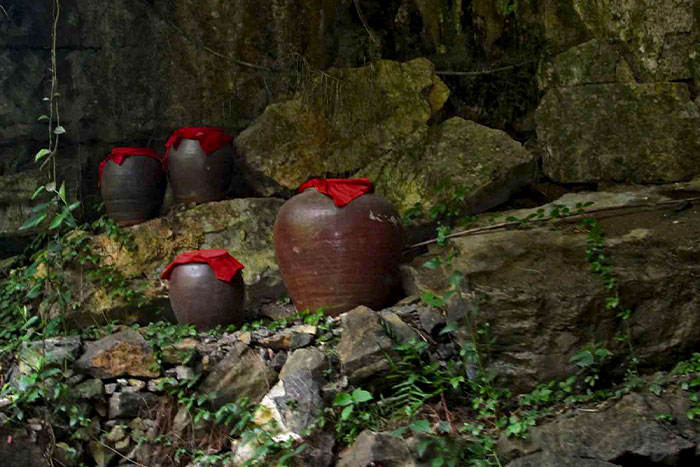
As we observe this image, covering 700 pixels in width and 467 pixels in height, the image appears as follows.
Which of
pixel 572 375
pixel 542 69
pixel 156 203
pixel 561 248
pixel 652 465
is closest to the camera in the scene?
pixel 652 465

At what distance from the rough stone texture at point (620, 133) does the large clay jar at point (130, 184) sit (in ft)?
8.44

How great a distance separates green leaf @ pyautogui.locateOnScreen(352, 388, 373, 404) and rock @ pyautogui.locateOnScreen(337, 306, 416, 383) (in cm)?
13

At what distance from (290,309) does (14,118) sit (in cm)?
236

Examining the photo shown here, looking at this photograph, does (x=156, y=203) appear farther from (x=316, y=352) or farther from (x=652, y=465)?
(x=652, y=465)

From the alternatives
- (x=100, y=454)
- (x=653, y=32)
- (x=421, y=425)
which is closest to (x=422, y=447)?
(x=421, y=425)

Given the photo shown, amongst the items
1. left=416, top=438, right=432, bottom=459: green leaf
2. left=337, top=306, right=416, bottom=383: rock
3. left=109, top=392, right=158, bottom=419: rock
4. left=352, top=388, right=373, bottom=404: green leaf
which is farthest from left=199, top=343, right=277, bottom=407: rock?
left=416, top=438, right=432, bottom=459: green leaf

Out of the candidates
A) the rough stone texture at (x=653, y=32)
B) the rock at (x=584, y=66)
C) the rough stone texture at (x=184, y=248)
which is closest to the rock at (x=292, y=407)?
the rough stone texture at (x=184, y=248)

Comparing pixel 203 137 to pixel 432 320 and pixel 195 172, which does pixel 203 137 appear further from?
pixel 432 320

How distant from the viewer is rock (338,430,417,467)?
2539 mm

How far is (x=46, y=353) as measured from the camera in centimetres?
317

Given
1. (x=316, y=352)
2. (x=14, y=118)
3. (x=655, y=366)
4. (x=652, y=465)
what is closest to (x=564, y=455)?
(x=652, y=465)

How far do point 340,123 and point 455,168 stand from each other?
0.88 metres

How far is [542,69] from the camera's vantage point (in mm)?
4895

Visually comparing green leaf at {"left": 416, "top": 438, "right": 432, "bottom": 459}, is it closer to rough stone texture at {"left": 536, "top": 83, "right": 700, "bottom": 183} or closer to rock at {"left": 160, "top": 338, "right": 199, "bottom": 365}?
rock at {"left": 160, "top": 338, "right": 199, "bottom": 365}
